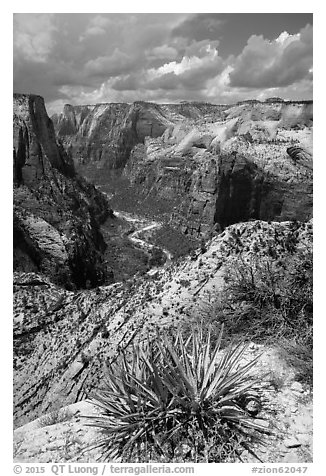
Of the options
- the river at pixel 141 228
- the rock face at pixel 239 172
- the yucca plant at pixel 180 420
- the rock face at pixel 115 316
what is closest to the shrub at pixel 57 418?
the yucca plant at pixel 180 420

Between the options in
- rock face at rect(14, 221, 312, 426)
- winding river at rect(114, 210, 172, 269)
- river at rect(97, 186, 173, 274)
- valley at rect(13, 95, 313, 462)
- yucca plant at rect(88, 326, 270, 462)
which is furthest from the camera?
winding river at rect(114, 210, 172, 269)

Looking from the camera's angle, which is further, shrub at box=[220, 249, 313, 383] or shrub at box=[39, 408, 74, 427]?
shrub at box=[220, 249, 313, 383]

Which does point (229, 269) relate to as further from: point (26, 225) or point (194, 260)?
point (26, 225)

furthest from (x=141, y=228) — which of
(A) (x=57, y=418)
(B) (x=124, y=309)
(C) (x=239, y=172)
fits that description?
(A) (x=57, y=418)

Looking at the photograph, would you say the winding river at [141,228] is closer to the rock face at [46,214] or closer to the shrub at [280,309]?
the rock face at [46,214]

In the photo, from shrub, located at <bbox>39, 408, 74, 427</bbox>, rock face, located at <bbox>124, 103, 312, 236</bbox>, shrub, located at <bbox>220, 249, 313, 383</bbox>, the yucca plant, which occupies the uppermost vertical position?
rock face, located at <bbox>124, 103, 312, 236</bbox>

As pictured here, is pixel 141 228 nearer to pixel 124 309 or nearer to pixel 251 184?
pixel 251 184

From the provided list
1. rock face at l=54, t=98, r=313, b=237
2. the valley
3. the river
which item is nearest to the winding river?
the river

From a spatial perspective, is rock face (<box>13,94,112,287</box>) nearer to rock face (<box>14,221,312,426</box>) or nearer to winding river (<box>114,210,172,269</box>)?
winding river (<box>114,210,172,269</box>)
